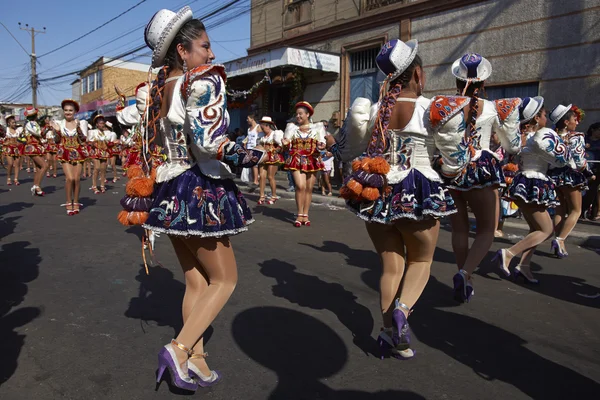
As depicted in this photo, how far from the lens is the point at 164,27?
2.41 m

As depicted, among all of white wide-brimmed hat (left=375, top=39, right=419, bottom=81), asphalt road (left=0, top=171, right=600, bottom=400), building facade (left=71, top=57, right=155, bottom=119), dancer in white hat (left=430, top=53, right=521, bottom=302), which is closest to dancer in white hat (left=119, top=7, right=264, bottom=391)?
asphalt road (left=0, top=171, right=600, bottom=400)

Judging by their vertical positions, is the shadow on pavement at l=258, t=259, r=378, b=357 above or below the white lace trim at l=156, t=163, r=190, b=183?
below

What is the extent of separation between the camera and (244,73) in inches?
658

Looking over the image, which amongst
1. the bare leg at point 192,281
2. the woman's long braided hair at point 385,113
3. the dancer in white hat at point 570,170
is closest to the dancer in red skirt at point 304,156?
the dancer in white hat at point 570,170

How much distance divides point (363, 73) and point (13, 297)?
12651mm

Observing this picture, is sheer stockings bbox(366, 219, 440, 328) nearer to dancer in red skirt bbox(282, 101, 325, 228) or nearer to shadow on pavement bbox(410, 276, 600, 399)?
shadow on pavement bbox(410, 276, 600, 399)

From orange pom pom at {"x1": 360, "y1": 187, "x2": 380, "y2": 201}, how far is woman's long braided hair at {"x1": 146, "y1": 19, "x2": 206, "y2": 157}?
1.22 meters

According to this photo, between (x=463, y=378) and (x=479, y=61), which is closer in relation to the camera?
(x=463, y=378)

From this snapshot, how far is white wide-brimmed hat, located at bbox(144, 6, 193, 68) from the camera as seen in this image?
2410 millimetres

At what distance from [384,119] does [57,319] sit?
2.82 metres

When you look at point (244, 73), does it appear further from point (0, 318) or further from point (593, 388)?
point (593, 388)

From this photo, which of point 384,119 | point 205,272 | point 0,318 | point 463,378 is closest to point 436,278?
point 463,378

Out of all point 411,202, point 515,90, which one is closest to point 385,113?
point 411,202

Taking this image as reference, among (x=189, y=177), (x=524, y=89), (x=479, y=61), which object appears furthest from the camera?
(x=524, y=89)
